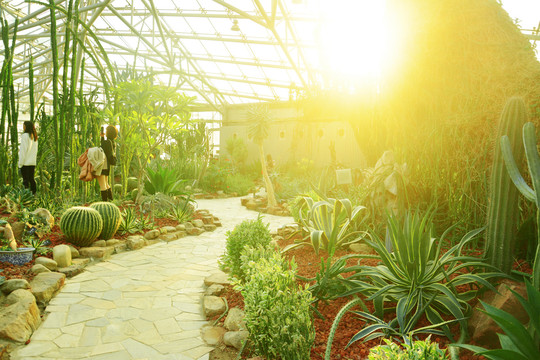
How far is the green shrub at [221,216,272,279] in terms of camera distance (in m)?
2.80

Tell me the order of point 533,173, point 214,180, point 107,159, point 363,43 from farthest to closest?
point 214,180 → point 107,159 → point 363,43 → point 533,173

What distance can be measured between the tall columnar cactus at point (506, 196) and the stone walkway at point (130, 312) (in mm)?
1712

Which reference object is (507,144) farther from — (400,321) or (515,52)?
(515,52)

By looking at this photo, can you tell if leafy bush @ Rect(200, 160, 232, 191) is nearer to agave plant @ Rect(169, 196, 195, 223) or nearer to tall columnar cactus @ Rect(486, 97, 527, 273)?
agave plant @ Rect(169, 196, 195, 223)

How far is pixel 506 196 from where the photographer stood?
1.71 m

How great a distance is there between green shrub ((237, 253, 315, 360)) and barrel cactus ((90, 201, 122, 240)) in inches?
116

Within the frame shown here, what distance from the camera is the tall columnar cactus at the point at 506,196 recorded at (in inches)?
66.9

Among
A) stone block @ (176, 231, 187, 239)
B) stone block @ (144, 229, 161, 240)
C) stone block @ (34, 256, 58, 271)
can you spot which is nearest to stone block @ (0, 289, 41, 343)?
stone block @ (34, 256, 58, 271)

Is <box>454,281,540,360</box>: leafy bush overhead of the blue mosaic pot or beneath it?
overhead

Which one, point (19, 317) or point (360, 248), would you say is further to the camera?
point (360, 248)

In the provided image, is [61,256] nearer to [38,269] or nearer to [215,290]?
[38,269]

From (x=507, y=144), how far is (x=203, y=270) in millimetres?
2930

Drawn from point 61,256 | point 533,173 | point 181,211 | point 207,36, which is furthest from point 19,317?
point 207,36

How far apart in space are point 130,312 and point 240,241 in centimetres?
97
